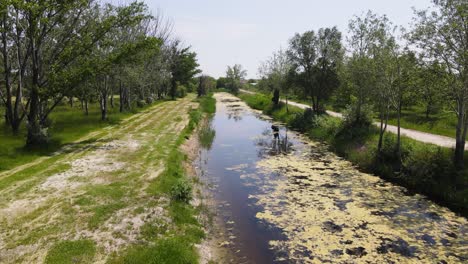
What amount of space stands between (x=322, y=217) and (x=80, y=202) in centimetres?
1046

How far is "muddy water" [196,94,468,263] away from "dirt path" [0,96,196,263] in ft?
11.4

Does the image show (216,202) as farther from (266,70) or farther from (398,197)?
(266,70)

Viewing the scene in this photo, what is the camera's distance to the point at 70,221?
11.8 meters

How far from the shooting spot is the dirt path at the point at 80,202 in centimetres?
1047

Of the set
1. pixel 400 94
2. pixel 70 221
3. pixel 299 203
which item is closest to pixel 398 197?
pixel 299 203

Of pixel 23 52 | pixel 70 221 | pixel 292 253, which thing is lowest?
pixel 292 253

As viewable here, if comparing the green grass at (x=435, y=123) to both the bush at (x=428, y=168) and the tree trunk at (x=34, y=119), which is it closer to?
the bush at (x=428, y=168)

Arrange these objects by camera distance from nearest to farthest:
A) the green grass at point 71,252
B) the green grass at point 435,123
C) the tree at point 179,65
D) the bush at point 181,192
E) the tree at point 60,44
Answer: the green grass at point 71,252
the bush at point 181,192
the tree at point 60,44
the green grass at point 435,123
the tree at point 179,65

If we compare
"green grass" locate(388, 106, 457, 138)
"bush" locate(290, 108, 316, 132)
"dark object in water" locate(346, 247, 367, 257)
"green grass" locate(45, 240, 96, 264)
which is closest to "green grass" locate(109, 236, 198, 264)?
"green grass" locate(45, 240, 96, 264)

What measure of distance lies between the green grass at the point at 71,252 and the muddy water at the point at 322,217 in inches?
175

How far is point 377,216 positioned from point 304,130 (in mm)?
25951

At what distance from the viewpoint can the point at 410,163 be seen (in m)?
18.8

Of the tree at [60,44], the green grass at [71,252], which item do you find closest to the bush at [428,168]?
the green grass at [71,252]

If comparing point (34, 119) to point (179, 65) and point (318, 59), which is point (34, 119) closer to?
point (318, 59)
